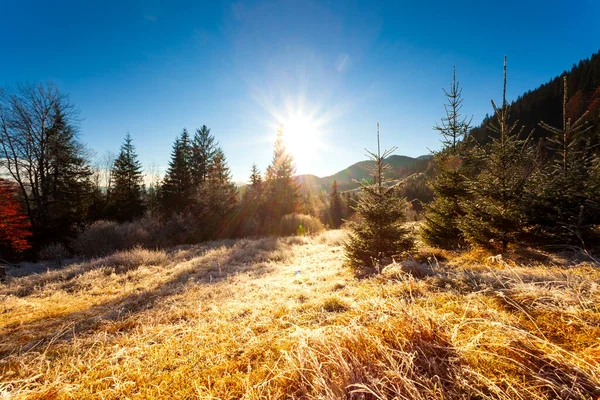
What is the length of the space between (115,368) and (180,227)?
1659 centimetres

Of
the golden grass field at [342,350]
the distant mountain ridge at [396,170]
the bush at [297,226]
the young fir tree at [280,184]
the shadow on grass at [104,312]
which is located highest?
the distant mountain ridge at [396,170]

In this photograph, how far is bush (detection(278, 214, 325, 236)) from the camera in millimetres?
19317

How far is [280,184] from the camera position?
24.0 meters

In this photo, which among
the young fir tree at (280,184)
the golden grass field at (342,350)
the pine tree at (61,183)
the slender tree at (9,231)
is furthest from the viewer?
the young fir tree at (280,184)

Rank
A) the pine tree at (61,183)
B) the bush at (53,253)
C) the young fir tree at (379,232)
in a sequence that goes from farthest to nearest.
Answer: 1. the pine tree at (61,183)
2. the bush at (53,253)
3. the young fir tree at (379,232)

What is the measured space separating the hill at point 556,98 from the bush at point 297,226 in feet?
177

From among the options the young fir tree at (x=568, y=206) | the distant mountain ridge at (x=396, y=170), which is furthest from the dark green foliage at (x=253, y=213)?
the distant mountain ridge at (x=396, y=170)

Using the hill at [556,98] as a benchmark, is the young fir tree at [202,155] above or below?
below

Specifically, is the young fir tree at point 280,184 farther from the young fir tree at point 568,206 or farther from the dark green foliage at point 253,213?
the young fir tree at point 568,206

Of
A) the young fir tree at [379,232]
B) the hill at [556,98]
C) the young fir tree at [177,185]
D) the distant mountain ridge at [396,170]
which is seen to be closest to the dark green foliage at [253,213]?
the young fir tree at [177,185]

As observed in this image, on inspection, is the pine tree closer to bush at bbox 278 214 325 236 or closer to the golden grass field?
bush at bbox 278 214 325 236

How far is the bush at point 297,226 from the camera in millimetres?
19317

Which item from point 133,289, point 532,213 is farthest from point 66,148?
point 532,213

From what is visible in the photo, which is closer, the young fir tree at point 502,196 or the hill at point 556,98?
the young fir tree at point 502,196
